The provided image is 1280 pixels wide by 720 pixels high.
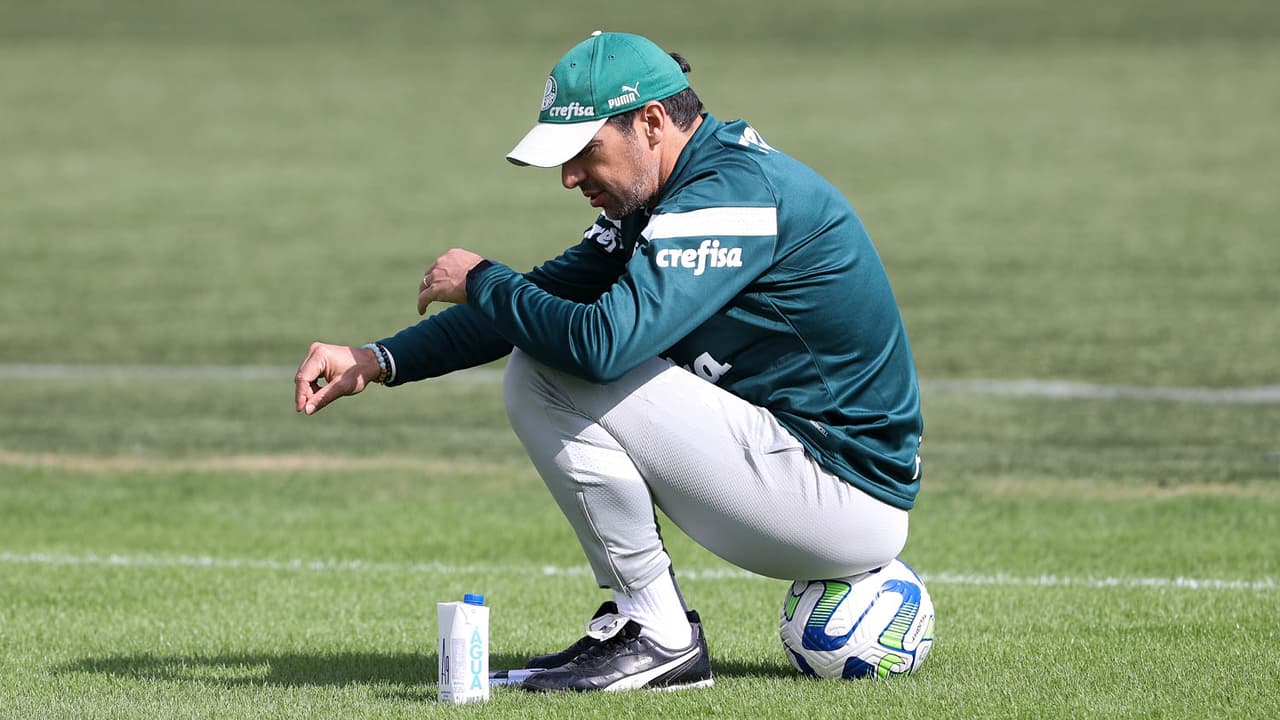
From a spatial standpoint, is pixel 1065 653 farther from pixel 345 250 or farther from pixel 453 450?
pixel 345 250

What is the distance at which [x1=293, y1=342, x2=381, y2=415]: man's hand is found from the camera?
5.14 m

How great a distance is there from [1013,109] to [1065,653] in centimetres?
2944

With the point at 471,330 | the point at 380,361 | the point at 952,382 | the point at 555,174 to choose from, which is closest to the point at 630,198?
the point at 471,330

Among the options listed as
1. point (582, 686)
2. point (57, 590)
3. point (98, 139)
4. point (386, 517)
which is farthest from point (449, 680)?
point (98, 139)

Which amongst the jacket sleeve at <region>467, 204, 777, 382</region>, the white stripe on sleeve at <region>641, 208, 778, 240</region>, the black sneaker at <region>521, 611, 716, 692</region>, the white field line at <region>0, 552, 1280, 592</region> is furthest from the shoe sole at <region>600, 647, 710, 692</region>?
the white field line at <region>0, 552, 1280, 592</region>

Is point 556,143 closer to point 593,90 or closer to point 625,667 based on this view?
point 593,90

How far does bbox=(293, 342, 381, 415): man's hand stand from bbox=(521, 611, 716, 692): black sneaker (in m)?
0.94

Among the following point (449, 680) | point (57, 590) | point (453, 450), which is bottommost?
point (453, 450)

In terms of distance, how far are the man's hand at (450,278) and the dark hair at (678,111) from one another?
0.51m

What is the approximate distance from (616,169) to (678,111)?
23 cm

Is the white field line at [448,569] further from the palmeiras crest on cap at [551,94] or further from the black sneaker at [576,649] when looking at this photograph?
the palmeiras crest on cap at [551,94]

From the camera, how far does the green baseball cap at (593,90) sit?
16.1ft

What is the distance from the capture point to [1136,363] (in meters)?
14.2

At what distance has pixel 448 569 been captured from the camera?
7469 mm
